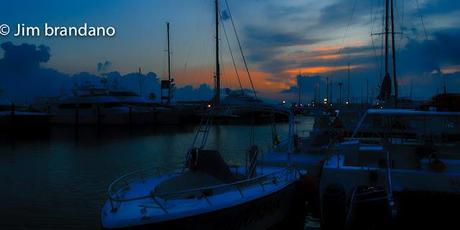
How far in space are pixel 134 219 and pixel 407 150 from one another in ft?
32.7

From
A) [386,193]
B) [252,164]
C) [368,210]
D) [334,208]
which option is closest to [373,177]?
[386,193]

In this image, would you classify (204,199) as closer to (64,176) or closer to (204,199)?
(204,199)

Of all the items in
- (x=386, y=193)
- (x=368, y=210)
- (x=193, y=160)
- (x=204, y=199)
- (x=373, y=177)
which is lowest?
(x=368, y=210)

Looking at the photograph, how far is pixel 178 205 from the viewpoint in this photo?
34.7 ft

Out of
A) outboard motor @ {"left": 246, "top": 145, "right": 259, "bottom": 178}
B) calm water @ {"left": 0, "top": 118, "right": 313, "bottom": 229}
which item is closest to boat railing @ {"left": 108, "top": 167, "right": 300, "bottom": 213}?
outboard motor @ {"left": 246, "top": 145, "right": 259, "bottom": 178}

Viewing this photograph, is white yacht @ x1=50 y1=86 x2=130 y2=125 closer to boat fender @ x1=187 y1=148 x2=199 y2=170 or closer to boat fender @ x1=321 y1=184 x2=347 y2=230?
boat fender @ x1=187 y1=148 x2=199 y2=170

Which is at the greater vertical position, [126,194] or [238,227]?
[126,194]

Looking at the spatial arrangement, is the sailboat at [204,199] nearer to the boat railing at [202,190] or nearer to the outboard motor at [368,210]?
the boat railing at [202,190]

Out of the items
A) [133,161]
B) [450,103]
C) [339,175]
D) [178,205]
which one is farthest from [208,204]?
[450,103]

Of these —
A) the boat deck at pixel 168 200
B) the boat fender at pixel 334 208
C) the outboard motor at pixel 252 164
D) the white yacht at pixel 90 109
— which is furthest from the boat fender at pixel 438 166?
the white yacht at pixel 90 109

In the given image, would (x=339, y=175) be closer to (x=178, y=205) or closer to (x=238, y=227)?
(x=238, y=227)

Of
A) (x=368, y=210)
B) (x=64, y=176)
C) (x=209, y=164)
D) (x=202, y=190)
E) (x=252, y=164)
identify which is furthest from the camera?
(x=64, y=176)

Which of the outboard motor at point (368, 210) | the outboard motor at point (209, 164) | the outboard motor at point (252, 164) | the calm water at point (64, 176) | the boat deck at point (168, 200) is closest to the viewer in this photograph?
the boat deck at point (168, 200)

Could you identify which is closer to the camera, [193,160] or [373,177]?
[193,160]
